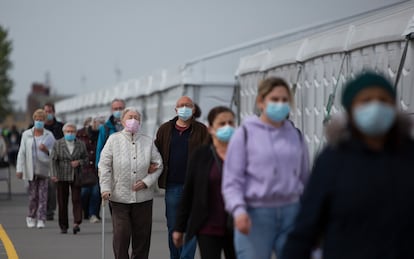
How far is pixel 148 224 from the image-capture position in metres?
11.9

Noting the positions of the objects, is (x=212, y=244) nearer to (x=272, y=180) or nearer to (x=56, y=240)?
(x=272, y=180)

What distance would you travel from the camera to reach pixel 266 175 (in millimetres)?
7371

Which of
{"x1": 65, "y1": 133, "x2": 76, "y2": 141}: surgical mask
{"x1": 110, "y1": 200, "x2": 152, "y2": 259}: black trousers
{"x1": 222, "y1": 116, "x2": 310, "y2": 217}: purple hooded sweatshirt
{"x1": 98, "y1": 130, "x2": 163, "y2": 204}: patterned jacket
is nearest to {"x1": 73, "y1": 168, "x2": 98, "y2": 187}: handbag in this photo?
{"x1": 65, "y1": 133, "x2": 76, "y2": 141}: surgical mask

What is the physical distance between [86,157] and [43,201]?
1.42 meters

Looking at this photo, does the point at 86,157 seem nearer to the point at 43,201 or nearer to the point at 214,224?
the point at 43,201

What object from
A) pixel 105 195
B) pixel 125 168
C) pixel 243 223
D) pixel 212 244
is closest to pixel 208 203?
pixel 212 244

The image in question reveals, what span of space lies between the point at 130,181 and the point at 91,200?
901 cm

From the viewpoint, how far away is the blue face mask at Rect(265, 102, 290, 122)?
24.1 ft

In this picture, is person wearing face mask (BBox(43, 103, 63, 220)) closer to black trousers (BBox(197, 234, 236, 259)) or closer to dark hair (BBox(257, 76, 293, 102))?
black trousers (BBox(197, 234, 236, 259))

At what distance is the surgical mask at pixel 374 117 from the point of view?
5062mm

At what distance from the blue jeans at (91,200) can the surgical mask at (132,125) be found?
8591 mm

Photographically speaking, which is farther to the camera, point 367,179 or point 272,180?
point 272,180

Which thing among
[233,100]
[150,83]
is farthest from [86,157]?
[150,83]

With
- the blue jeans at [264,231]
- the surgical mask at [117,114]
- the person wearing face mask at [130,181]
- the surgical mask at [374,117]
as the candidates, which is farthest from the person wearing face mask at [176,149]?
the surgical mask at [374,117]
